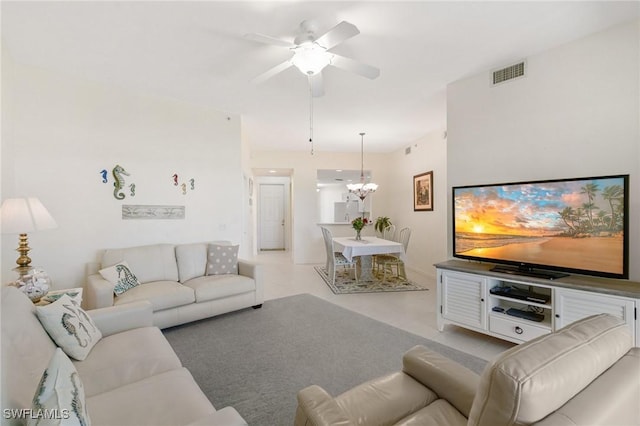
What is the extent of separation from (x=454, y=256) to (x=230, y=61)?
310 cm

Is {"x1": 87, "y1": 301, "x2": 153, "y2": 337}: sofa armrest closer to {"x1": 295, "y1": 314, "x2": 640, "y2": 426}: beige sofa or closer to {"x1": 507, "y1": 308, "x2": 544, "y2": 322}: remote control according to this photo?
{"x1": 295, "y1": 314, "x2": 640, "y2": 426}: beige sofa

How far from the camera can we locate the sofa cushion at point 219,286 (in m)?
3.06

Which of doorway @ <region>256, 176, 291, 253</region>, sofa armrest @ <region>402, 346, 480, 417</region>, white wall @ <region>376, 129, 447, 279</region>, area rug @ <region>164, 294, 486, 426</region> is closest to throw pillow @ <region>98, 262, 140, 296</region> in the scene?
area rug @ <region>164, 294, 486, 426</region>

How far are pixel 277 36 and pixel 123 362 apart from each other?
2571 mm

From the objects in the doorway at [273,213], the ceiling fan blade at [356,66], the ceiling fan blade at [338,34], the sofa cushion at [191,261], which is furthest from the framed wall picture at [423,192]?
the doorway at [273,213]

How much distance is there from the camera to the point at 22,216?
215 cm

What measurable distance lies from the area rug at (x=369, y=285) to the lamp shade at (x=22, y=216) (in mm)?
3491

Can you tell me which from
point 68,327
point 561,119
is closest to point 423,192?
point 561,119

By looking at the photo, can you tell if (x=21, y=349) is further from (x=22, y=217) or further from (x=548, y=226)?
(x=548, y=226)

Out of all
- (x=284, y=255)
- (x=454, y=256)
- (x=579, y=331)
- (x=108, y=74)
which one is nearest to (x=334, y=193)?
(x=284, y=255)

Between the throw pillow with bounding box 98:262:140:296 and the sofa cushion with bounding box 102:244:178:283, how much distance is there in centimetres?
14

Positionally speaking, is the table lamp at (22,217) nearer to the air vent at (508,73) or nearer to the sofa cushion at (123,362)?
the sofa cushion at (123,362)

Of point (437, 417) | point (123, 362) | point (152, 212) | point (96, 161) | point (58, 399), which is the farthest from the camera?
point (152, 212)

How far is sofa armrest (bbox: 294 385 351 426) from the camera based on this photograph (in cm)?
91
